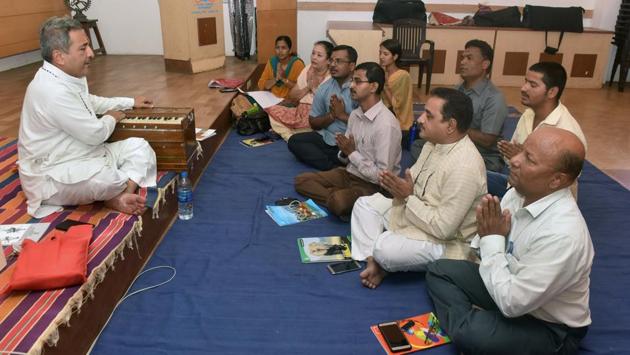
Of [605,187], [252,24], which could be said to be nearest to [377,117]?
[605,187]

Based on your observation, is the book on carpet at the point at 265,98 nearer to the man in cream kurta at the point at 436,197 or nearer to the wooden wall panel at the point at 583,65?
the man in cream kurta at the point at 436,197

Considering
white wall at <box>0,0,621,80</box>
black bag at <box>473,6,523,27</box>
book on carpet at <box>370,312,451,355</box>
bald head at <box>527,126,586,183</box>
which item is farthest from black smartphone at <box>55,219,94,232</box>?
black bag at <box>473,6,523,27</box>

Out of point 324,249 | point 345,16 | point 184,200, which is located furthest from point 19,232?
point 345,16

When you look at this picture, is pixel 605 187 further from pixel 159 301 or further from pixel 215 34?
pixel 215 34

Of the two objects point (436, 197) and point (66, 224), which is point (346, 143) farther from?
point (66, 224)

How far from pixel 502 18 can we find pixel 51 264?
21.7ft

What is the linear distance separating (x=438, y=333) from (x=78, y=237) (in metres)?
1.57

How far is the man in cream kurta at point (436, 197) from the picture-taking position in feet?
6.97

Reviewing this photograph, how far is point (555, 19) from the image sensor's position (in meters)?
6.64

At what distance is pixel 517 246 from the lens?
5.70ft

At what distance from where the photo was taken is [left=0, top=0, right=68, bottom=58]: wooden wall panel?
18.4ft

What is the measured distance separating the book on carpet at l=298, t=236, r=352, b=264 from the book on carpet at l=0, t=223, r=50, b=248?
1.26 metres

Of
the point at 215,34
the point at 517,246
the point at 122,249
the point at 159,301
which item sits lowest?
the point at 159,301

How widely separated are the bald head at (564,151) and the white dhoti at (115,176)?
2022 millimetres
